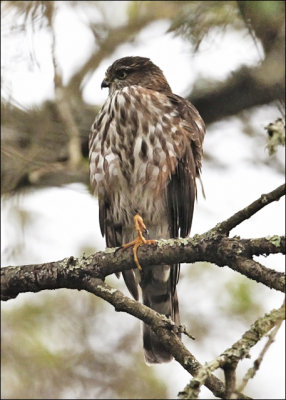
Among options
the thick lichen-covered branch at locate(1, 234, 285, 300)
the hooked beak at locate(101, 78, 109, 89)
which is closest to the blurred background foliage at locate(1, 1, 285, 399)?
the hooked beak at locate(101, 78, 109, 89)

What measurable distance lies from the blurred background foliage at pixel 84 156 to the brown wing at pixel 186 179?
0.86 m

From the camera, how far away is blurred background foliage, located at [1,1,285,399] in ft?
18.6

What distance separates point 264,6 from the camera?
5375mm

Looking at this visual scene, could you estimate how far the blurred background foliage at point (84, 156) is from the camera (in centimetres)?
567

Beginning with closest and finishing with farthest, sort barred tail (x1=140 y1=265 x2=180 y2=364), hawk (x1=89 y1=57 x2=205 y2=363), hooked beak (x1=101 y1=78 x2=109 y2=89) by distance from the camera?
hawk (x1=89 y1=57 x2=205 y2=363) < barred tail (x1=140 y1=265 x2=180 y2=364) < hooked beak (x1=101 y1=78 x2=109 y2=89)

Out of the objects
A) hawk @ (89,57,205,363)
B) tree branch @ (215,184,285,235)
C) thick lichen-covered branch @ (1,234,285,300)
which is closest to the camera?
tree branch @ (215,184,285,235)

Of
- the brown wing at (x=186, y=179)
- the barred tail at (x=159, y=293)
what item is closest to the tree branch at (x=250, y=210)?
the brown wing at (x=186, y=179)

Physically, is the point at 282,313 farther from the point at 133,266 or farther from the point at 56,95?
the point at 56,95

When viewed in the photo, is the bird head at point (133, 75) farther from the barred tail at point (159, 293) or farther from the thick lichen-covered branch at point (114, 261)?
the thick lichen-covered branch at point (114, 261)

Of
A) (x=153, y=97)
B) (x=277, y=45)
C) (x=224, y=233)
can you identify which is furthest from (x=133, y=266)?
(x=277, y=45)

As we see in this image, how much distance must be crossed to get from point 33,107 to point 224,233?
10.4ft

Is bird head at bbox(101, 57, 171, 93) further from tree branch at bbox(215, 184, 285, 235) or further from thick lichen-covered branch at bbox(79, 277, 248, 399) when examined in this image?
tree branch at bbox(215, 184, 285, 235)

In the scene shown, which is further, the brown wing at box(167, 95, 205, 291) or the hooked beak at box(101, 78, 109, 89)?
the hooked beak at box(101, 78, 109, 89)

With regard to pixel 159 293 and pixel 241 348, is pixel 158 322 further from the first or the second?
pixel 159 293
